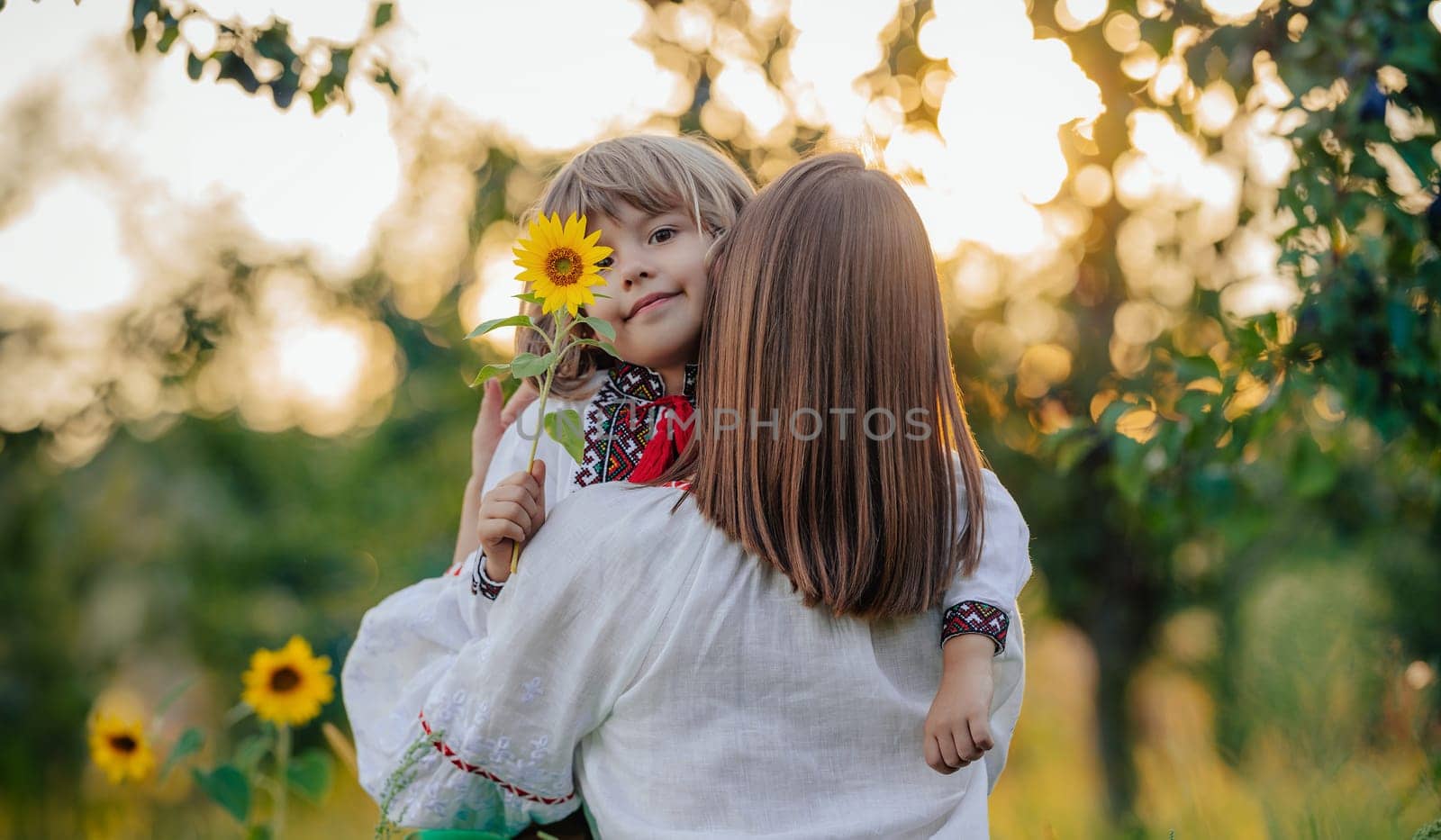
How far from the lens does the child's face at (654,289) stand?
1.66 metres

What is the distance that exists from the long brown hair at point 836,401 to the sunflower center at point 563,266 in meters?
0.22

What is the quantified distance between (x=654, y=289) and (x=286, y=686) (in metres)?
1.60

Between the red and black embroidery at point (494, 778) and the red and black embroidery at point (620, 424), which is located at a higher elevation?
the red and black embroidery at point (620, 424)

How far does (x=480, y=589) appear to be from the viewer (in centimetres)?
158

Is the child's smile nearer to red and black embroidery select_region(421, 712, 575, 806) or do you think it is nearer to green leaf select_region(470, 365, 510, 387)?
green leaf select_region(470, 365, 510, 387)

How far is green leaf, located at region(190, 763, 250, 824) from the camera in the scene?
Result: 2.35 meters

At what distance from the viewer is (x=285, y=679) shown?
2.69 metres

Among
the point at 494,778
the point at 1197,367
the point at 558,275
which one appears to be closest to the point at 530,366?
the point at 558,275

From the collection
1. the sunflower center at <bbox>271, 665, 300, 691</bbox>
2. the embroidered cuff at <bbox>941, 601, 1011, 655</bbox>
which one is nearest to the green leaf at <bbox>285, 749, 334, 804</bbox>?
the sunflower center at <bbox>271, 665, 300, 691</bbox>

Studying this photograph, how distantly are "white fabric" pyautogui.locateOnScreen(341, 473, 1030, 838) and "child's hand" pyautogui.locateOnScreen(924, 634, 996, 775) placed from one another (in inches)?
2.6

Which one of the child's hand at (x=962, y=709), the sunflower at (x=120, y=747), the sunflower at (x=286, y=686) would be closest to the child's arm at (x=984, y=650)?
the child's hand at (x=962, y=709)

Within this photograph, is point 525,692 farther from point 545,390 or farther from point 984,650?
point 984,650

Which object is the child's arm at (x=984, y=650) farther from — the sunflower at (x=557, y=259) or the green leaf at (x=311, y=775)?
the green leaf at (x=311, y=775)

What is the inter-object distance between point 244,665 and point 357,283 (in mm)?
3231
